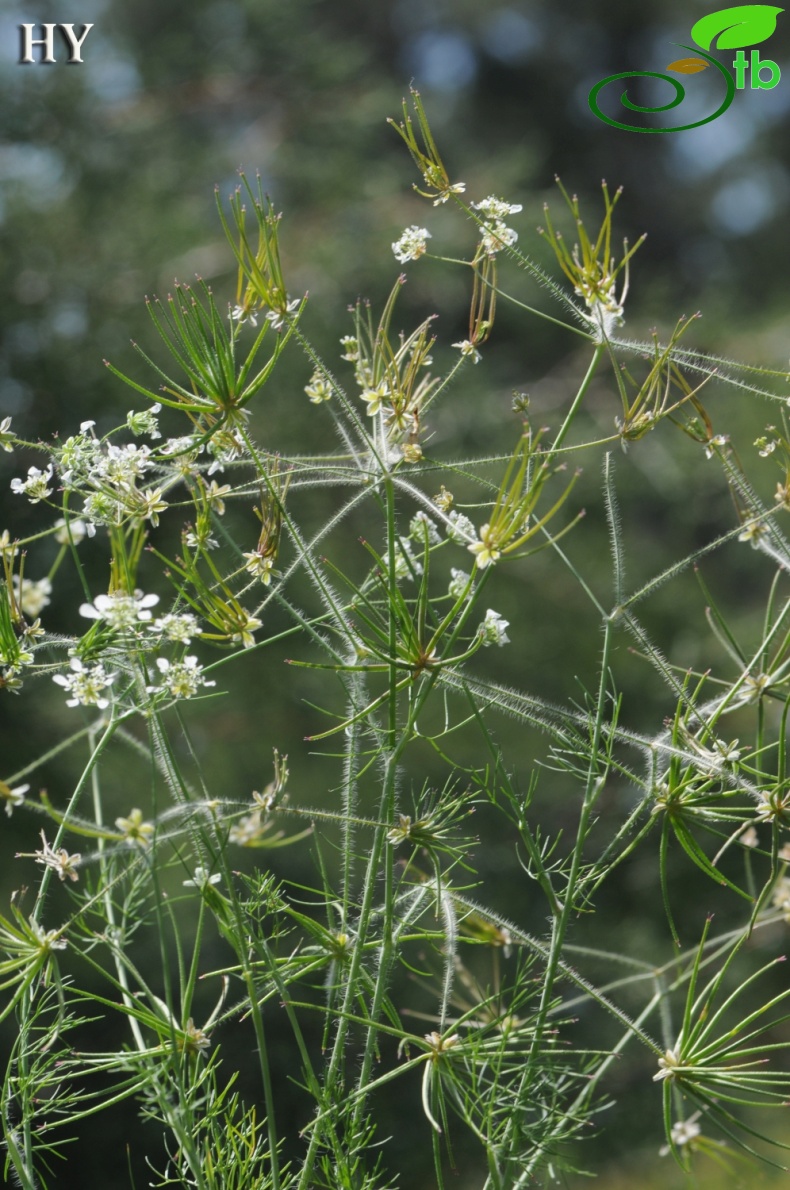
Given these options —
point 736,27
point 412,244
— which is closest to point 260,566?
point 412,244

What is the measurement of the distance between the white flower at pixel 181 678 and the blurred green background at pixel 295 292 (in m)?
1.25

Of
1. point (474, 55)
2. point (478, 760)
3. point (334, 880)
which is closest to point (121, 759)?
point (334, 880)

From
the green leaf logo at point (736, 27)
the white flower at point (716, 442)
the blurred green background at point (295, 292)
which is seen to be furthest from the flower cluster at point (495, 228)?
the blurred green background at point (295, 292)

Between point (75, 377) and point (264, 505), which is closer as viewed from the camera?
point (264, 505)

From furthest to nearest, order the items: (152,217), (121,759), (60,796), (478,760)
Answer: (152,217) < (478,760) < (121,759) < (60,796)

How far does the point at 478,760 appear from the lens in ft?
8.07

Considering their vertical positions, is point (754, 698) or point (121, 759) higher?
point (754, 698)

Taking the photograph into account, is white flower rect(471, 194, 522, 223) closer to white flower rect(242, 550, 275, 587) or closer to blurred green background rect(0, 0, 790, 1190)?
white flower rect(242, 550, 275, 587)

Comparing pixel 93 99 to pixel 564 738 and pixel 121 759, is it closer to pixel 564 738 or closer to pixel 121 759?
pixel 121 759

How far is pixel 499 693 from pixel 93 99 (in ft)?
8.38

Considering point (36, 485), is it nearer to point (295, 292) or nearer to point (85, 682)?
point (85, 682)

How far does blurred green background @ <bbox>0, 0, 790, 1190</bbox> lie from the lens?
225 centimetres

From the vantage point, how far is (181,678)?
42 centimetres

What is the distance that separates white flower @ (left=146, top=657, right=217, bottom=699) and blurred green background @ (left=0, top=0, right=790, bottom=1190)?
1.25 meters
